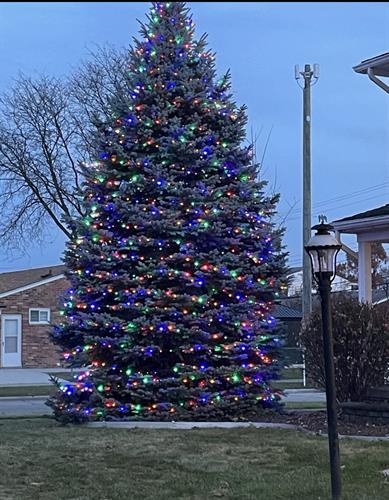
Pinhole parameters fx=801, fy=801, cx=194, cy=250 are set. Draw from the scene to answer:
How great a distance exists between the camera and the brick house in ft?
123

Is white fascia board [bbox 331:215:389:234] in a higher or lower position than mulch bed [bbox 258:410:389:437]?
higher

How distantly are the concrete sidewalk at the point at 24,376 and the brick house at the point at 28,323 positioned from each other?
1333mm

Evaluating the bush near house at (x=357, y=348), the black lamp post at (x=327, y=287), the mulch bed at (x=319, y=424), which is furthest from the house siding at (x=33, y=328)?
the black lamp post at (x=327, y=287)

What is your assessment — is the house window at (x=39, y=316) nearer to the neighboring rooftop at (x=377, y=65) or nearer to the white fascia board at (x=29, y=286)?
the white fascia board at (x=29, y=286)

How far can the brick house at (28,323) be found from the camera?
123 ft

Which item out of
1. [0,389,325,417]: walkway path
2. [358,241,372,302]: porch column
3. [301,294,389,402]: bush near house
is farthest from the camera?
[0,389,325,417]: walkway path

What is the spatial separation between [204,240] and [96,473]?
5.40m

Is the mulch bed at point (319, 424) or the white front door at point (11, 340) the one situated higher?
the white front door at point (11, 340)

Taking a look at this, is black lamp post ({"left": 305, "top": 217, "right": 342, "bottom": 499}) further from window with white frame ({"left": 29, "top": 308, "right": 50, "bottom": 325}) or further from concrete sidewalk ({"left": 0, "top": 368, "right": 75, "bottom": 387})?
window with white frame ({"left": 29, "top": 308, "right": 50, "bottom": 325})

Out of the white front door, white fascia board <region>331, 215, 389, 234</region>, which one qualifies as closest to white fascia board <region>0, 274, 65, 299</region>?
the white front door

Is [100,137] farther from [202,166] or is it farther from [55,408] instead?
[55,408]

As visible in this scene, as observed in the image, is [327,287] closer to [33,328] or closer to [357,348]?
[357,348]

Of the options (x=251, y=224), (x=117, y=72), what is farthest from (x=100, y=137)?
(x=117, y=72)

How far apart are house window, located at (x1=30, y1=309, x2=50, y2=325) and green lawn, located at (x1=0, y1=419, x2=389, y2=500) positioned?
27.4 m
